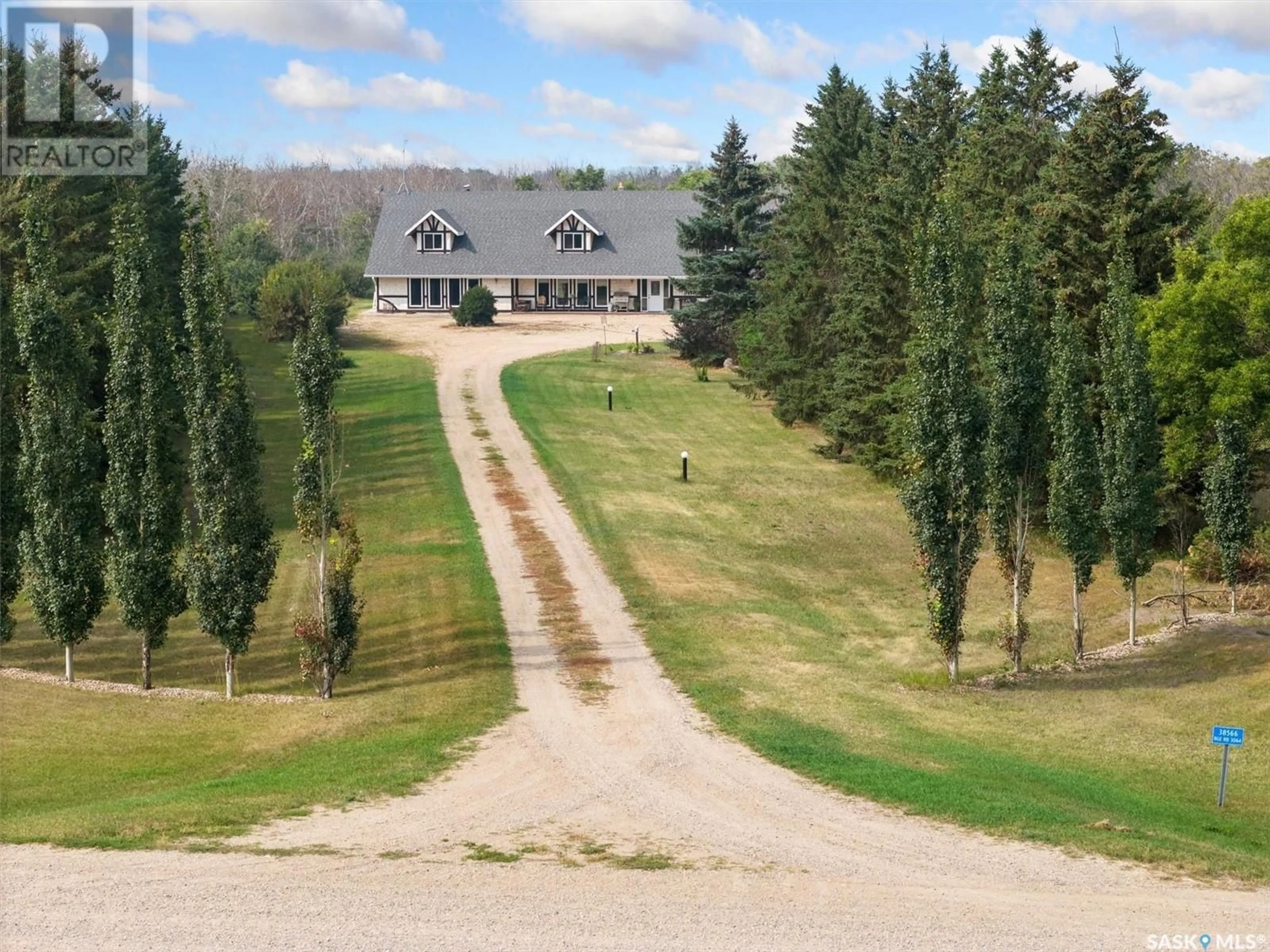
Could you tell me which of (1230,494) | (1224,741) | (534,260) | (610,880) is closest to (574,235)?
(534,260)

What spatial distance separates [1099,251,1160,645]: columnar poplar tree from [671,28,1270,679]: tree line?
2.1 inches

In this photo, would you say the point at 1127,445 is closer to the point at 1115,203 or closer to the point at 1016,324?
the point at 1016,324

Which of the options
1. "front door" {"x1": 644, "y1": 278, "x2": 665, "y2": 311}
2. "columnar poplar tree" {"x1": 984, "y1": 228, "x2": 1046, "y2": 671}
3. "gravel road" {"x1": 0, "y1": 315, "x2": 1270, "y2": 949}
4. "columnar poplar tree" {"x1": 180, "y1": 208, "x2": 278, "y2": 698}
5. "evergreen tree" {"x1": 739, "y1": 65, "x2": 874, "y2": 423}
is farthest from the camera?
"front door" {"x1": 644, "y1": 278, "x2": 665, "y2": 311}

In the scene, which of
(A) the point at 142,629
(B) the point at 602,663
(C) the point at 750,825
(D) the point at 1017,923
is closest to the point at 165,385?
(A) the point at 142,629

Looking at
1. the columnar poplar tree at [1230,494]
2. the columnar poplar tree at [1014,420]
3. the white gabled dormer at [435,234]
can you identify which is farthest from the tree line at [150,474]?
the white gabled dormer at [435,234]

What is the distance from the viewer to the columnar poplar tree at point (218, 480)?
26.2 m

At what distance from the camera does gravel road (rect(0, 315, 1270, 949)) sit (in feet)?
45.5

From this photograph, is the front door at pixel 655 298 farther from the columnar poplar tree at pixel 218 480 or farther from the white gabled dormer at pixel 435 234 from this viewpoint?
the columnar poplar tree at pixel 218 480

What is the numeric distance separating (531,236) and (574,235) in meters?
2.86

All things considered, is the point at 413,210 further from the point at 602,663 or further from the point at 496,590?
the point at 602,663

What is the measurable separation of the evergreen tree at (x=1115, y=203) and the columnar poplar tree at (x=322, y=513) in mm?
21630

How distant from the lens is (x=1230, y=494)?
3212cm

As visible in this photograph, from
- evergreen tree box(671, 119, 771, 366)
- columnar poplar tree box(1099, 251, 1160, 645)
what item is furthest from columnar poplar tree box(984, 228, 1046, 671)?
evergreen tree box(671, 119, 771, 366)

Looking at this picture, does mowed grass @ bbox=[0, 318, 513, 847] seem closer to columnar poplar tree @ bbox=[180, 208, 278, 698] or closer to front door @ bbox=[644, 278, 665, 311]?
columnar poplar tree @ bbox=[180, 208, 278, 698]
